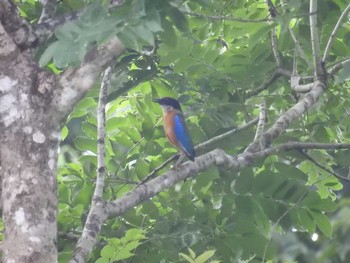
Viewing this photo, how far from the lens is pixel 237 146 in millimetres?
5367

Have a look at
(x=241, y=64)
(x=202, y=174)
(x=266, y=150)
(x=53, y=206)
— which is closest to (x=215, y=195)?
(x=202, y=174)

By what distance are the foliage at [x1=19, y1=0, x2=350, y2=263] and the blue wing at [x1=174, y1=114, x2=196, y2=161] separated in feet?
0.30

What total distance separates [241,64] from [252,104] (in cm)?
69

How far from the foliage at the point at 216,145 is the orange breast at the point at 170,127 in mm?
114

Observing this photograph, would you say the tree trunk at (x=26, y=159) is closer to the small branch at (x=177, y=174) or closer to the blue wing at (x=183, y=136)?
the small branch at (x=177, y=174)

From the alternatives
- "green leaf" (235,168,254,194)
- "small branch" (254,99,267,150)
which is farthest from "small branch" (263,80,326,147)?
"green leaf" (235,168,254,194)

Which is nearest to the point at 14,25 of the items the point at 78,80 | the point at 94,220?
the point at 78,80

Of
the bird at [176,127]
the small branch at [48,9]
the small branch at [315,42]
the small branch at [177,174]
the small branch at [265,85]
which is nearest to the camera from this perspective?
the small branch at [177,174]

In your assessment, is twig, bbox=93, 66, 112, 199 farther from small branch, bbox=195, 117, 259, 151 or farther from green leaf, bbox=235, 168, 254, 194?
green leaf, bbox=235, 168, 254, 194

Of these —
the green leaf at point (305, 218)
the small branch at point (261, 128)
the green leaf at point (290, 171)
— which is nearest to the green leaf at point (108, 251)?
the small branch at point (261, 128)

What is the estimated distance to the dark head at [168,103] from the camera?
5.60 m

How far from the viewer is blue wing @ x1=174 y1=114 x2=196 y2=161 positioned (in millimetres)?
5199

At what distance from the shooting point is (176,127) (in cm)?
520

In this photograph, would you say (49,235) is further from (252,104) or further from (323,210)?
(252,104)
